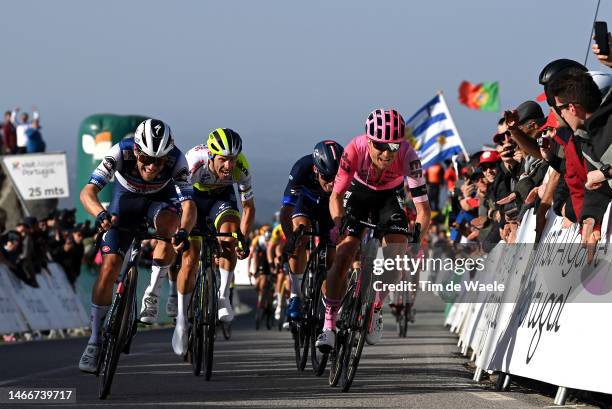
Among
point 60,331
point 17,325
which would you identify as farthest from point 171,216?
point 60,331

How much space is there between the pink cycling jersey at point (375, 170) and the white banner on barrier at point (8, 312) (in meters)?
10.1

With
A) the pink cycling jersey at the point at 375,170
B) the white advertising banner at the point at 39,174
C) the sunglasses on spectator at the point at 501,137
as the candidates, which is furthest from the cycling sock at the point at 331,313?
the white advertising banner at the point at 39,174

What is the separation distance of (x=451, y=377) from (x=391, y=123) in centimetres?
265

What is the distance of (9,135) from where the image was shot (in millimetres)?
33719

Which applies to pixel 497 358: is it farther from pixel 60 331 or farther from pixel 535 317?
pixel 60 331

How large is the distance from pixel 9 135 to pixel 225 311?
74.3 ft

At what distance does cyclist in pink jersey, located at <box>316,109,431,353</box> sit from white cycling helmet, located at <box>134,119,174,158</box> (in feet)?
4.44

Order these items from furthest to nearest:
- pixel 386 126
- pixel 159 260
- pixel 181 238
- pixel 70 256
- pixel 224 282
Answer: pixel 70 256, pixel 224 282, pixel 159 260, pixel 386 126, pixel 181 238

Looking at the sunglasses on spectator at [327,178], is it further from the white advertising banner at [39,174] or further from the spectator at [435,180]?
the spectator at [435,180]

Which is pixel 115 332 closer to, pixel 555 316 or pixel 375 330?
pixel 375 330

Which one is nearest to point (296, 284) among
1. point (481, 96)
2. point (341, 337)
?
point (341, 337)

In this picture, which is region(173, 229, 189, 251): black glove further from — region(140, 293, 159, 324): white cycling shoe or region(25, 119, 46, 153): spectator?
region(25, 119, 46, 153): spectator

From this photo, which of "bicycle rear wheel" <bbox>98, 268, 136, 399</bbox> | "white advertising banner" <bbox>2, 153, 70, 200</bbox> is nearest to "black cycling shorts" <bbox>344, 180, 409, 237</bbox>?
"bicycle rear wheel" <bbox>98, 268, 136, 399</bbox>

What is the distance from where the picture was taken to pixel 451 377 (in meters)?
12.0
